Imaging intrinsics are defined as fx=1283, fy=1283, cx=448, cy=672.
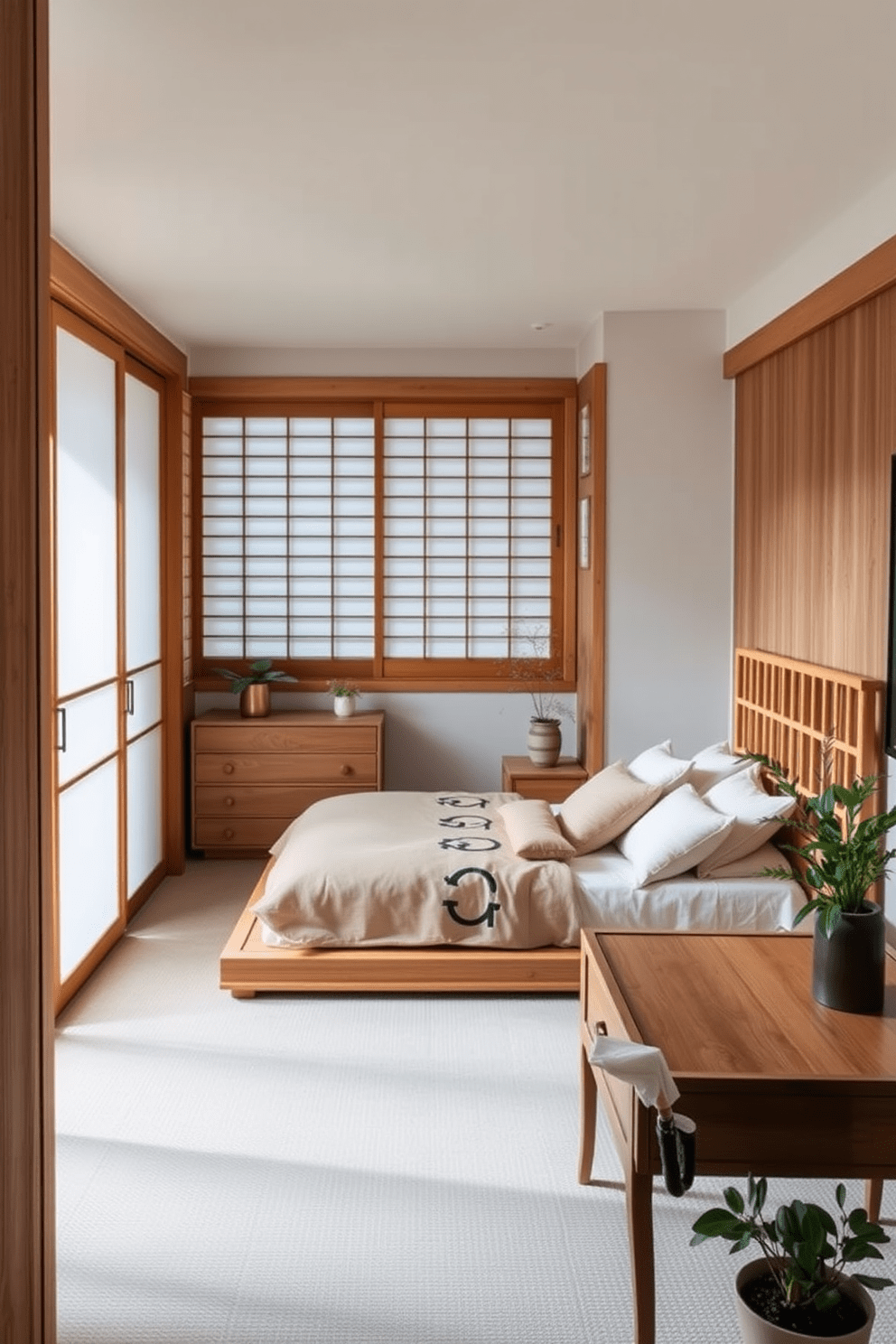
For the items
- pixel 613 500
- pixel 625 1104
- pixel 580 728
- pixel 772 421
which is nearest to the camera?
pixel 625 1104

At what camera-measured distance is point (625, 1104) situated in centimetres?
234

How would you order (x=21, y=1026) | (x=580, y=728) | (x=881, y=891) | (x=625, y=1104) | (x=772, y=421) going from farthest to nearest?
1. (x=580, y=728)
2. (x=772, y=421)
3. (x=881, y=891)
4. (x=625, y=1104)
5. (x=21, y=1026)

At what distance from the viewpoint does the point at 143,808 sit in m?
5.75

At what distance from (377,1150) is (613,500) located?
346 centimetres

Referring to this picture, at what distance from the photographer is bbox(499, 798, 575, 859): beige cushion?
4.43 metres

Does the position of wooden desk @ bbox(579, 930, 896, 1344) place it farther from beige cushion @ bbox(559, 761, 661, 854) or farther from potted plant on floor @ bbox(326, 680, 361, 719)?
potted plant on floor @ bbox(326, 680, 361, 719)

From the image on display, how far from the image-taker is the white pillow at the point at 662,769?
15.5 ft

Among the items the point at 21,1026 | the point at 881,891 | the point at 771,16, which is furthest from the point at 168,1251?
the point at 771,16

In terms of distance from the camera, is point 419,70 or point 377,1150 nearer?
point 419,70

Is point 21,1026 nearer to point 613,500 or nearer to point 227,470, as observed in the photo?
point 613,500

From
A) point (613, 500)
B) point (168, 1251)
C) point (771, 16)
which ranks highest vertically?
point (771, 16)

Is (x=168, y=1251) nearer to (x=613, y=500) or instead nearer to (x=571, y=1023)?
(x=571, y=1023)

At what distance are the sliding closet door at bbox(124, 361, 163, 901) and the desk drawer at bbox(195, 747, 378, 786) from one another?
41 cm

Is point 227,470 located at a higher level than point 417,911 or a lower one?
higher
